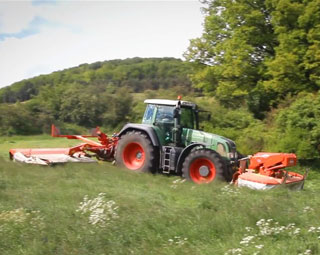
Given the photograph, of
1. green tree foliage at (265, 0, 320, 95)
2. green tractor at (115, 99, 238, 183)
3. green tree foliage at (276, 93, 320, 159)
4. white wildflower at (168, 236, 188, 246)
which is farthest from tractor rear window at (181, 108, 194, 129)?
green tree foliage at (265, 0, 320, 95)

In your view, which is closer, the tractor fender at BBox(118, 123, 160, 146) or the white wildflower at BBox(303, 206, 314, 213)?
the white wildflower at BBox(303, 206, 314, 213)

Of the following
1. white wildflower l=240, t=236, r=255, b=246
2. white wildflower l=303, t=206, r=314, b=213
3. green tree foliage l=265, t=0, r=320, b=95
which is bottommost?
white wildflower l=240, t=236, r=255, b=246

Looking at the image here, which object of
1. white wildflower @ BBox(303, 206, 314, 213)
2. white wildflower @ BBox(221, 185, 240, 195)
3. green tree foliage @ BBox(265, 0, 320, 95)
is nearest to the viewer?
white wildflower @ BBox(303, 206, 314, 213)

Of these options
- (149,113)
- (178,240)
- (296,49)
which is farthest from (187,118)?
(296,49)

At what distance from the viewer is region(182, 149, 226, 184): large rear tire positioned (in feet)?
32.6

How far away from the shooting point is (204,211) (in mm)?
6309

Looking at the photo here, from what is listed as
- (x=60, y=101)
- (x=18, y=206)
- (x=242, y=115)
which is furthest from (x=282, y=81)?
(x=60, y=101)

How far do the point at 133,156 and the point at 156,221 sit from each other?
6.14 m

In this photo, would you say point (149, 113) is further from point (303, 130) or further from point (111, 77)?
point (111, 77)

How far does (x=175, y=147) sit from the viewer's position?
11.0m

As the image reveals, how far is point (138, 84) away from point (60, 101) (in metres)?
11.7

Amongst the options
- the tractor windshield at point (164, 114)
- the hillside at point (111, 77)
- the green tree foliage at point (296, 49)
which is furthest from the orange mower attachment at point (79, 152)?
the hillside at point (111, 77)

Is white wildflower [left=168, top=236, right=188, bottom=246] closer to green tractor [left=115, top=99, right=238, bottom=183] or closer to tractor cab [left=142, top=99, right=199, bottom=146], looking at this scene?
green tractor [left=115, top=99, right=238, bottom=183]

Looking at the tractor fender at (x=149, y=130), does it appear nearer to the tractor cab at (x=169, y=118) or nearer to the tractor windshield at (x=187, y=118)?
the tractor cab at (x=169, y=118)
